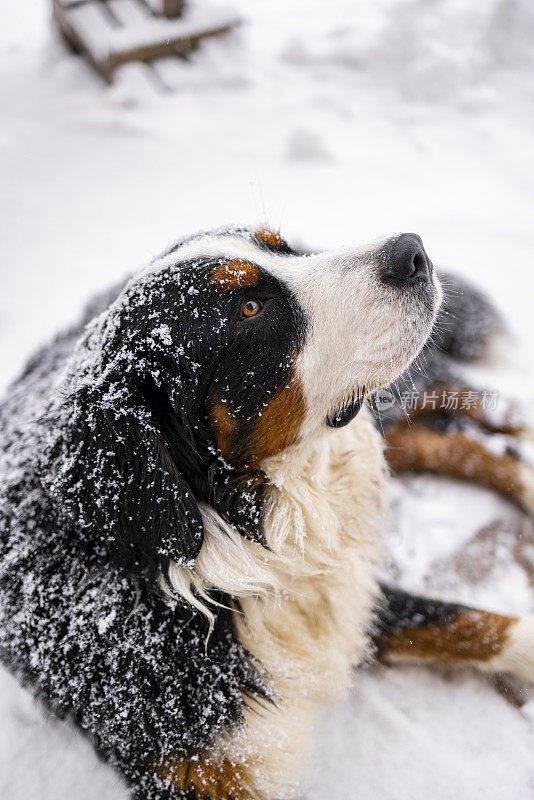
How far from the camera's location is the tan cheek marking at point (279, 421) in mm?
2066

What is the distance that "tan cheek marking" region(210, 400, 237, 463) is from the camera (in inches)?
80.2

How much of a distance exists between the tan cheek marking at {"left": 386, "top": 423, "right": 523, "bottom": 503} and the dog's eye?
61.8 inches

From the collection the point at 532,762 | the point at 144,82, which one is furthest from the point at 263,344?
the point at 144,82

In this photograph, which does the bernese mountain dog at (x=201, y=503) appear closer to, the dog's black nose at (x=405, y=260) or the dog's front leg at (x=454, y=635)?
the dog's black nose at (x=405, y=260)

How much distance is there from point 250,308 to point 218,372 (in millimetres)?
247

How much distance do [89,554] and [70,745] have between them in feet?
3.40

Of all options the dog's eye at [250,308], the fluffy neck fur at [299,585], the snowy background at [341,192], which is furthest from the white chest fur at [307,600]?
the dog's eye at [250,308]

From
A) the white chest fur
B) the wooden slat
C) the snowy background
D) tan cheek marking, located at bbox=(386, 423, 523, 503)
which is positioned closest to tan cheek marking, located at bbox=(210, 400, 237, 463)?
the white chest fur

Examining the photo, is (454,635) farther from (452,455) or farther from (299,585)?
(452,455)

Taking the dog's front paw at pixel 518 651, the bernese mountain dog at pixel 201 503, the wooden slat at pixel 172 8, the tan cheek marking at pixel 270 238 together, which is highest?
the wooden slat at pixel 172 8

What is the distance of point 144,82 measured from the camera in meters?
5.41

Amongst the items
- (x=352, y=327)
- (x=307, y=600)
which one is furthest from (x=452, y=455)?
(x=352, y=327)

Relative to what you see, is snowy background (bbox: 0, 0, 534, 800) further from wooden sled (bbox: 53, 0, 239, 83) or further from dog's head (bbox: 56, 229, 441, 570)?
dog's head (bbox: 56, 229, 441, 570)

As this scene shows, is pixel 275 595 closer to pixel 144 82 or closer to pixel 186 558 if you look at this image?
pixel 186 558
